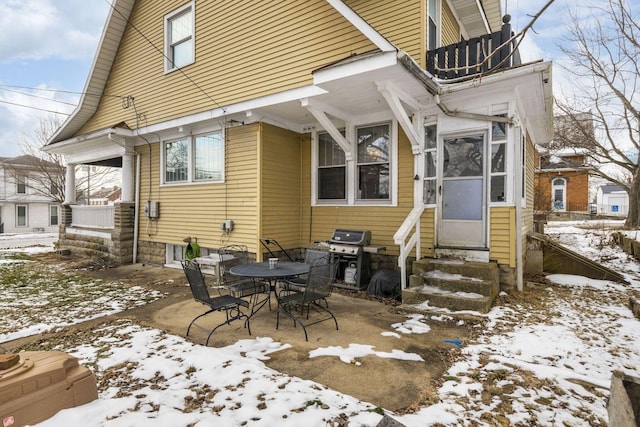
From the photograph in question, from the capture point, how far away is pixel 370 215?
693 centimetres

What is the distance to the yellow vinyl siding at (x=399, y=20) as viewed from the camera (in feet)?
18.9

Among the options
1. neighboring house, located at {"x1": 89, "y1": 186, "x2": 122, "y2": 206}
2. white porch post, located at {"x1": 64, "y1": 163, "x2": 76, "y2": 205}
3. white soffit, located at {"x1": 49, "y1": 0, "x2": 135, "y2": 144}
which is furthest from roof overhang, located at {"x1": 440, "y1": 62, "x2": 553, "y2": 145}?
neighboring house, located at {"x1": 89, "y1": 186, "x2": 122, "y2": 206}

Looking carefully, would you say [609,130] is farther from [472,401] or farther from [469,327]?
[472,401]

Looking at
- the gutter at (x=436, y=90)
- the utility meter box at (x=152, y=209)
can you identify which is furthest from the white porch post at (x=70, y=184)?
the gutter at (x=436, y=90)

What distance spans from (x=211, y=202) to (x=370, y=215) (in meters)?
3.95

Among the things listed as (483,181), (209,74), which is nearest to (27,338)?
(209,74)

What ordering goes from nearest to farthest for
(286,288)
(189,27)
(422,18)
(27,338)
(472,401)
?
(472,401) → (27,338) → (286,288) → (422,18) → (189,27)

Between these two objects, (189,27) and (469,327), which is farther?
(189,27)

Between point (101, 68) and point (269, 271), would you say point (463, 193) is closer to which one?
point (269, 271)

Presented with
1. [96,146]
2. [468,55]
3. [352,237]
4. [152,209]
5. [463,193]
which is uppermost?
[468,55]

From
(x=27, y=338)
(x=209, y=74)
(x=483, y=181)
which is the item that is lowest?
(x=27, y=338)

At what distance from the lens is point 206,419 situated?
238cm

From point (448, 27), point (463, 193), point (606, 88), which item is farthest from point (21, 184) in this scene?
point (606, 88)

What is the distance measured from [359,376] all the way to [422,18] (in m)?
5.79
